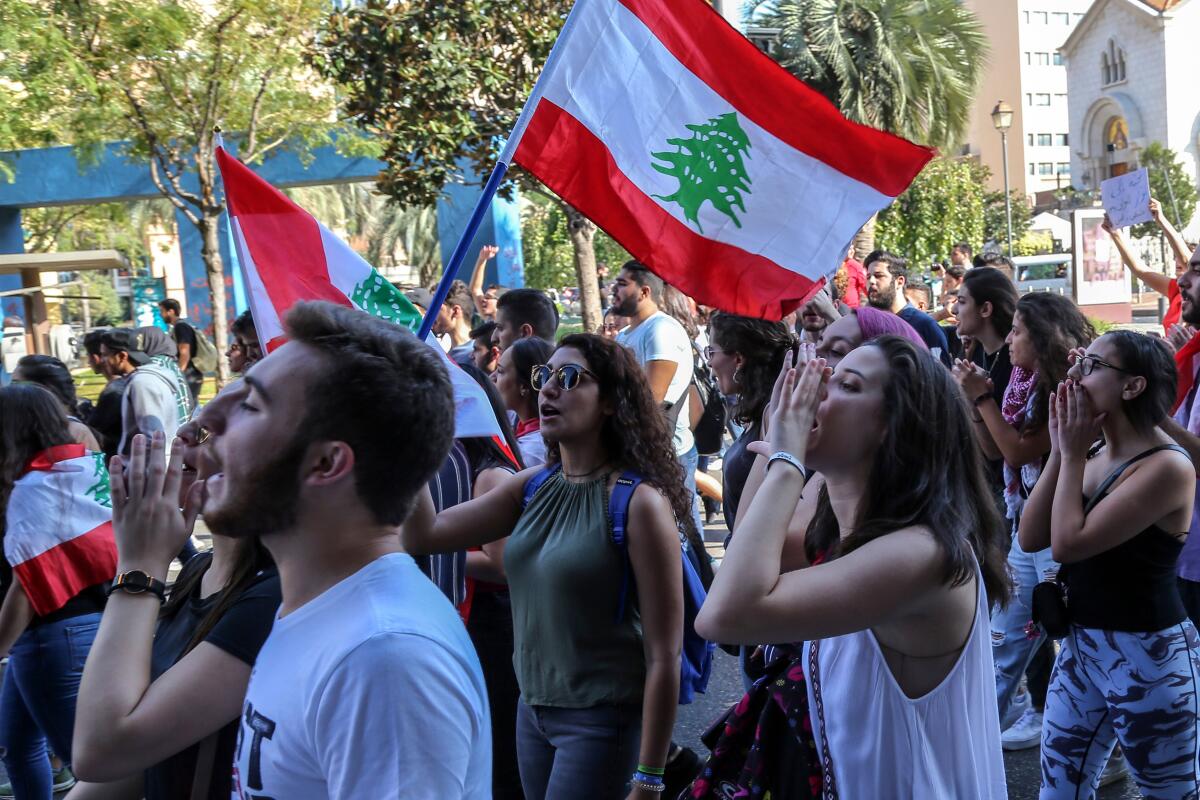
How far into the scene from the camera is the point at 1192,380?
495 cm

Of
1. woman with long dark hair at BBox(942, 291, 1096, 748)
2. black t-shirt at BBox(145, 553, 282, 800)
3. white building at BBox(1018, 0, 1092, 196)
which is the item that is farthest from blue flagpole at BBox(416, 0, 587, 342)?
white building at BBox(1018, 0, 1092, 196)

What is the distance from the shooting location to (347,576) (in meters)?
1.79

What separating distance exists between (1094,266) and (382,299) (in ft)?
66.2

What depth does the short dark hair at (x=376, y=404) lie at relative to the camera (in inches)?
71.6

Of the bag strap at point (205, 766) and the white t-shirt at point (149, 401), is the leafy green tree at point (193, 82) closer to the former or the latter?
the white t-shirt at point (149, 401)

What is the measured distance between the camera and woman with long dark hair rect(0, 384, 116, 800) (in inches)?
161

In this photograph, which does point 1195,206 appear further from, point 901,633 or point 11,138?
point 901,633

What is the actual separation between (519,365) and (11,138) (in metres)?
10.5

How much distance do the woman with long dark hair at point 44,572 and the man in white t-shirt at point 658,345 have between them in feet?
10.1

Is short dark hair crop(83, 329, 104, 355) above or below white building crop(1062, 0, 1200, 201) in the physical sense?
below

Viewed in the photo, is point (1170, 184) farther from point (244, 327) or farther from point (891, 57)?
point (244, 327)

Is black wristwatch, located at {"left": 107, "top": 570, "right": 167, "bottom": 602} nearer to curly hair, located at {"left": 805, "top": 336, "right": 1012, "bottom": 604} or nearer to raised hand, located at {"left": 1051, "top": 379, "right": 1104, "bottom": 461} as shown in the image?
curly hair, located at {"left": 805, "top": 336, "right": 1012, "bottom": 604}

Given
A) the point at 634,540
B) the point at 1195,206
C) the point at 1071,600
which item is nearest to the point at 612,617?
the point at 634,540

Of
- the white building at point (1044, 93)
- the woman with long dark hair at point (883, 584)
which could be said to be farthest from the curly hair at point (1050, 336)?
the white building at point (1044, 93)
